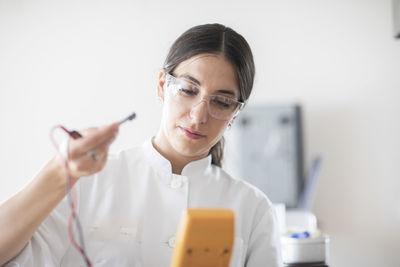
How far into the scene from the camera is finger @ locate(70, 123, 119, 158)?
71 cm

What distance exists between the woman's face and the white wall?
4.68ft

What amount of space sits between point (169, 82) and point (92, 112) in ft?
4.99

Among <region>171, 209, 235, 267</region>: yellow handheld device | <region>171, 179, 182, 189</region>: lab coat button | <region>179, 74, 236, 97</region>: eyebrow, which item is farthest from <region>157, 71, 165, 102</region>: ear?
<region>171, 209, 235, 267</region>: yellow handheld device

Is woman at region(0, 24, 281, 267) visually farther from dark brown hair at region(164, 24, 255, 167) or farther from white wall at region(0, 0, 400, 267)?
white wall at region(0, 0, 400, 267)

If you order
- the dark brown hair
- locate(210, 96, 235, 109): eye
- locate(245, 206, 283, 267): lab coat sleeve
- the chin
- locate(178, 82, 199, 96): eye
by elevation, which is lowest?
locate(245, 206, 283, 267): lab coat sleeve

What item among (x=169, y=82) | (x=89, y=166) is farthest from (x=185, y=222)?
(x=169, y=82)

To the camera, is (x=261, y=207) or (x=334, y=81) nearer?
(x=261, y=207)

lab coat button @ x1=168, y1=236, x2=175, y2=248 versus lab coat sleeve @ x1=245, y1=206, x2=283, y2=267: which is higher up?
lab coat button @ x1=168, y1=236, x2=175, y2=248

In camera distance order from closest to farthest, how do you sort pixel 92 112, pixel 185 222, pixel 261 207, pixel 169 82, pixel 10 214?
pixel 185 222
pixel 10 214
pixel 169 82
pixel 261 207
pixel 92 112

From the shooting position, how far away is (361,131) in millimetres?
2512

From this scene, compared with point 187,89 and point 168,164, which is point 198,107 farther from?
point 168,164

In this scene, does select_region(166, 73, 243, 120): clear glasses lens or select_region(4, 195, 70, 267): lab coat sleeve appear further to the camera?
select_region(166, 73, 243, 120): clear glasses lens

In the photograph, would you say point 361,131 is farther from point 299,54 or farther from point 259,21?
point 259,21

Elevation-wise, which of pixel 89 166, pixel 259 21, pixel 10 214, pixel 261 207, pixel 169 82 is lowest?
pixel 261 207
